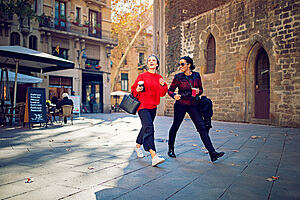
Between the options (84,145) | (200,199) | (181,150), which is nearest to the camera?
(200,199)

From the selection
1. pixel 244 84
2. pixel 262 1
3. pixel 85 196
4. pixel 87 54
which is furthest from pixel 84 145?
pixel 87 54

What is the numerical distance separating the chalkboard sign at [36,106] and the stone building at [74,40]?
13.4 m

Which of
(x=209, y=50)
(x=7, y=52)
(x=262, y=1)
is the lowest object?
(x=7, y=52)

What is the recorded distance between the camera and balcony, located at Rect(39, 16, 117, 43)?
78.5 ft

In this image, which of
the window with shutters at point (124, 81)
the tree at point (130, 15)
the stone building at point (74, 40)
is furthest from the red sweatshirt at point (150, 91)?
the window with shutters at point (124, 81)

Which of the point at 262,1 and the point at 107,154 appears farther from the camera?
the point at 262,1

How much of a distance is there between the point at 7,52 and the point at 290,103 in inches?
417

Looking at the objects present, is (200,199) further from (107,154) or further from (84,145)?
(84,145)

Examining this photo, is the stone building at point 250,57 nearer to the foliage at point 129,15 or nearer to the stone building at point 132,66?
the foliage at point 129,15

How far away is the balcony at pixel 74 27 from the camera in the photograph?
23.9m

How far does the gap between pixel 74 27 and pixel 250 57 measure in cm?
1827

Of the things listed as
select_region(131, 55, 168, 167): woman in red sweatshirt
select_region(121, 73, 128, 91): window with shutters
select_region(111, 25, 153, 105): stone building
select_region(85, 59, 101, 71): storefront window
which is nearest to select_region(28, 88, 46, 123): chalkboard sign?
select_region(131, 55, 168, 167): woman in red sweatshirt

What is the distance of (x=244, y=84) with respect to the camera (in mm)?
13227

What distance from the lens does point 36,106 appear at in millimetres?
10102
